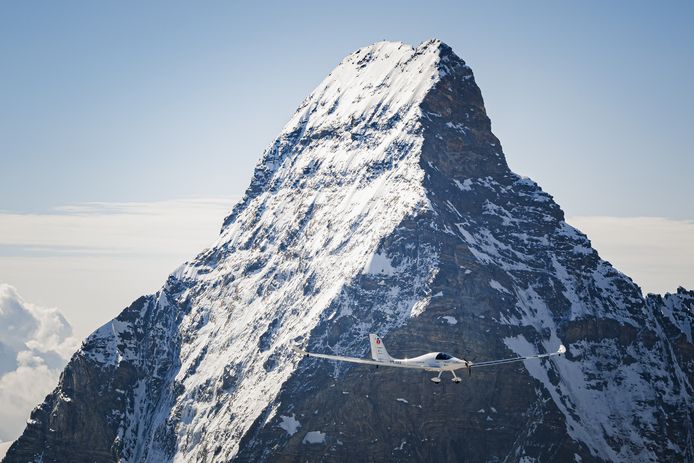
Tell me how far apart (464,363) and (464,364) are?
22.3 inches

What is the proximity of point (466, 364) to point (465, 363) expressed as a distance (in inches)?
114

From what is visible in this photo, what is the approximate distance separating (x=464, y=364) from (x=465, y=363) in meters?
3.31

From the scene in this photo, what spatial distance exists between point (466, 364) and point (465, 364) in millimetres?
2523

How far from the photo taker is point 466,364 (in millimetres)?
193000

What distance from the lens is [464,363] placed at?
198625mm

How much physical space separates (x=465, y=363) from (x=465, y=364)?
40 cm

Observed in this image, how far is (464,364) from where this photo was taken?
19912 centimetres

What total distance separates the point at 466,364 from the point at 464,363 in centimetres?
566

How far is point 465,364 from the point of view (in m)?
196
